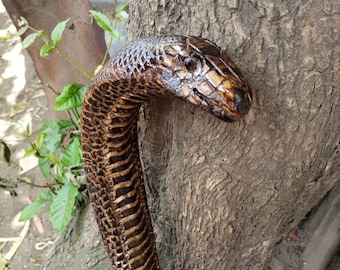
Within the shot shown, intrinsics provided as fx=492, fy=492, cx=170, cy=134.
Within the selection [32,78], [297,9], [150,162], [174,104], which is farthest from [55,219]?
[32,78]

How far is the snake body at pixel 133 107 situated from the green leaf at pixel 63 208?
23 cm

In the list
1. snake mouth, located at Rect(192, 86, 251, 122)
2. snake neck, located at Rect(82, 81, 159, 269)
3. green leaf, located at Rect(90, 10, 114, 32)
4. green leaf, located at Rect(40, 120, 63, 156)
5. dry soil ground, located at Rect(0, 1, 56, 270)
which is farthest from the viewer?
dry soil ground, located at Rect(0, 1, 56, 270)

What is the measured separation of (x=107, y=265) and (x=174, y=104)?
42 cm

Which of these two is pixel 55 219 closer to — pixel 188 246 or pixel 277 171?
pixel 188 246

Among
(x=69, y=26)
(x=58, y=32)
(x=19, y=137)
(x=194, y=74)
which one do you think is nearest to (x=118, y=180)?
(x=194, y=74)

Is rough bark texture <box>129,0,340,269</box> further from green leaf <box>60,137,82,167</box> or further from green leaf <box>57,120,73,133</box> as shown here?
green leaf <box>57,120,73,133</box>

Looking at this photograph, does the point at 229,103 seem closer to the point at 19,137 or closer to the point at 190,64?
the point at 190,64

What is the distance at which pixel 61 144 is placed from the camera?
46.3 inches

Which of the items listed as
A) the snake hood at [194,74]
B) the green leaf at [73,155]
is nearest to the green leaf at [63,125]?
the green leaf at [73,155]

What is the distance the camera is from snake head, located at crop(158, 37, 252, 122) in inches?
21.2

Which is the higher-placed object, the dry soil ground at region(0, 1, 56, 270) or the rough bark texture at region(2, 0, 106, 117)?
the rough bark texture at region(2, 0, 106, 117)

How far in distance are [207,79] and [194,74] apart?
18mm

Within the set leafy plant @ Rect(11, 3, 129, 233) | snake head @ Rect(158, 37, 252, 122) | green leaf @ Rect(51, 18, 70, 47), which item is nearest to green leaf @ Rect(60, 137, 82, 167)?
leafy plant @ Rect(11, 3, 129, 233)

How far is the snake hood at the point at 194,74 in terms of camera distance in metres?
0.54
